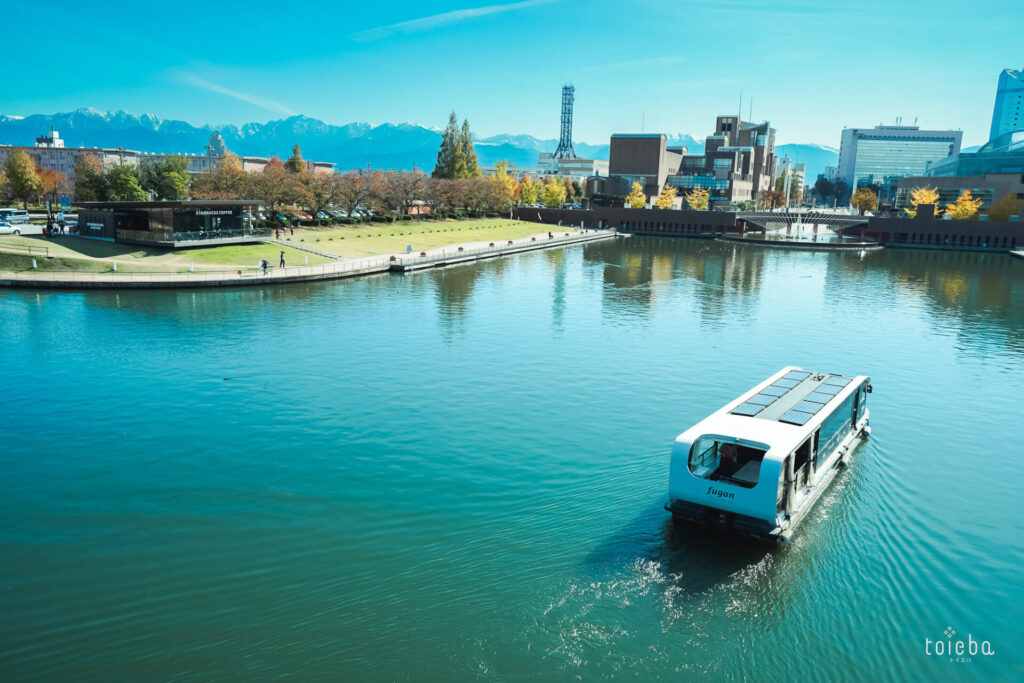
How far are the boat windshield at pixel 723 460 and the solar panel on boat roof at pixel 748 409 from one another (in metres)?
1.31

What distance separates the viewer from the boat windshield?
18578 millimetres

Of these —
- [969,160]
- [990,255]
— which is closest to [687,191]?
[969,160]

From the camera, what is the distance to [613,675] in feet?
44.3

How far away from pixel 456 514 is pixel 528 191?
146 meters

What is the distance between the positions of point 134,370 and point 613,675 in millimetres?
27101

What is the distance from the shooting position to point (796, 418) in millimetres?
20031

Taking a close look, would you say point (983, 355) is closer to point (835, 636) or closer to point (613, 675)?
point (835, 636)

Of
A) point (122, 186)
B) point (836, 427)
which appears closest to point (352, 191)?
point (122, 186)

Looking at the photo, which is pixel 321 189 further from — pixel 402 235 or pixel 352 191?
pixel 402 235

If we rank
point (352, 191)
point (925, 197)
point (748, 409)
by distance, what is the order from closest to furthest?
point (748, 409), point (352, 191), point (925, 197)

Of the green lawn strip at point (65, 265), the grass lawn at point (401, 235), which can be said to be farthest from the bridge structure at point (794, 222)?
the green lawn strip at point (65, 265)

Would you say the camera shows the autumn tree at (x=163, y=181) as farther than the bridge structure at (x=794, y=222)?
No

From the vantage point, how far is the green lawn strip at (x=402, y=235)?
77.8m

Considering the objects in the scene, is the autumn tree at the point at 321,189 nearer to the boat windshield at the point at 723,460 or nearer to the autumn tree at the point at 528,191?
the autumn tree at the point at 528,191
